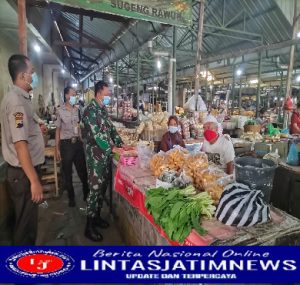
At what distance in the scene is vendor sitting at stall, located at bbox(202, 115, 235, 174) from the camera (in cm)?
379

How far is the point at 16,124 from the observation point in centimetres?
240

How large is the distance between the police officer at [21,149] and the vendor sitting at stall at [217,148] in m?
2.50

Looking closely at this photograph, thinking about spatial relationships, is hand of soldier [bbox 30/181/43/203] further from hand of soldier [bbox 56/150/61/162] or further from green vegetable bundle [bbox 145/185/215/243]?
hand of soldier [bbox 56/150/61/162]

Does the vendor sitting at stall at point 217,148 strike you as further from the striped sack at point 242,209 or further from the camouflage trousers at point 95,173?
the striped sack at point 242,209

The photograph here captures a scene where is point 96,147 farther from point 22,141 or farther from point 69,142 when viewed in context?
point 69,142

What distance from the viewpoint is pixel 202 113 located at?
633 cm

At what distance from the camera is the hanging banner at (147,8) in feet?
15.6

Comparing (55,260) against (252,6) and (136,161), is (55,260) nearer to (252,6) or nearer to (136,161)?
(136,161)

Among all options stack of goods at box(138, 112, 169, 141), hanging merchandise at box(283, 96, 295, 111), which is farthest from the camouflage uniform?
hanging merchandise at box(283, 96, 295, 111)

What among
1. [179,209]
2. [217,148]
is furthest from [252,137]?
[179,209]

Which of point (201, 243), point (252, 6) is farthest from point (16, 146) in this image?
Result: point (252, 6)
